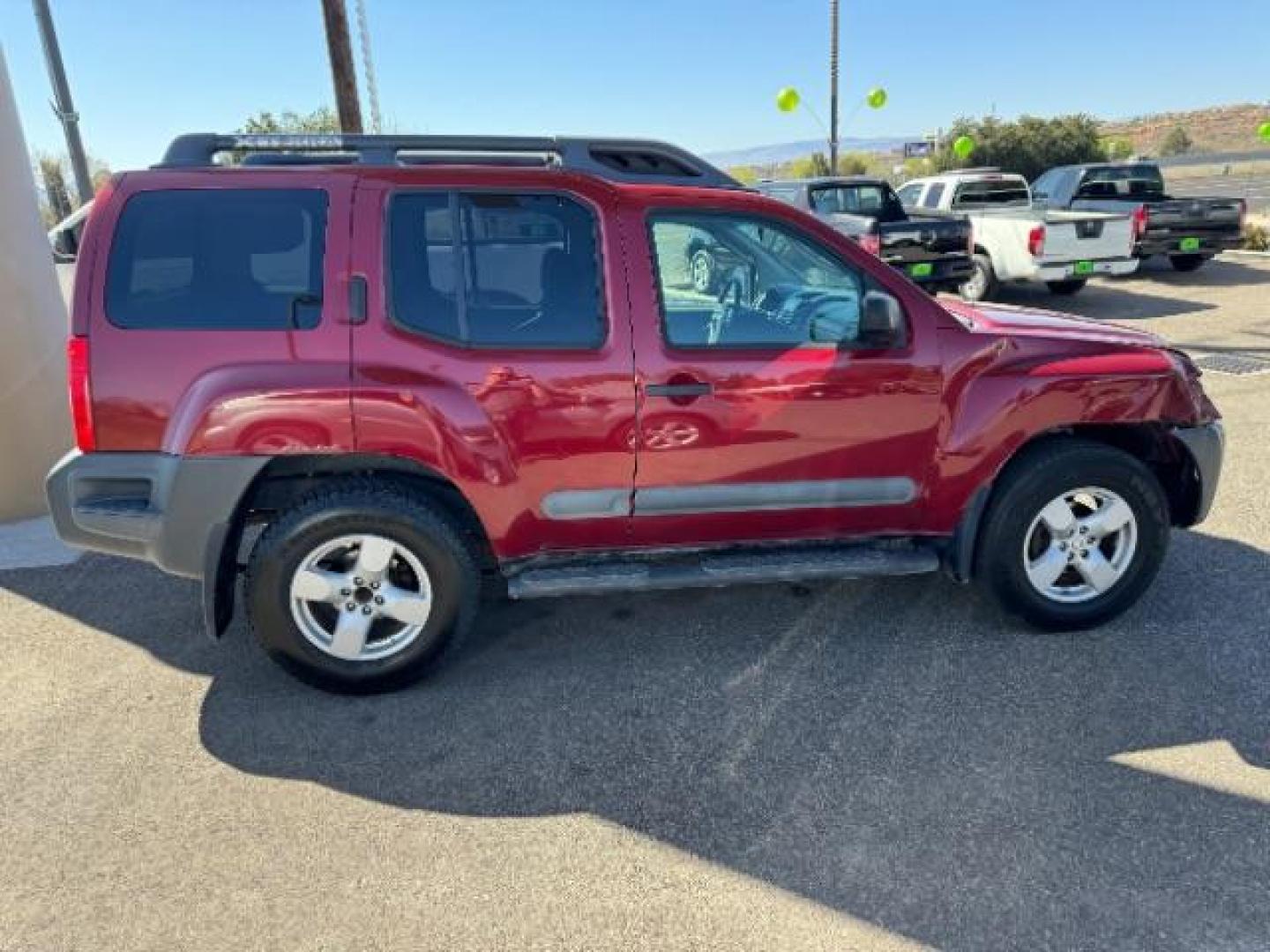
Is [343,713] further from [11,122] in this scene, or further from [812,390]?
[11,122]

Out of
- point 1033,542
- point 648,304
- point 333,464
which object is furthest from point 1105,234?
point 333,464

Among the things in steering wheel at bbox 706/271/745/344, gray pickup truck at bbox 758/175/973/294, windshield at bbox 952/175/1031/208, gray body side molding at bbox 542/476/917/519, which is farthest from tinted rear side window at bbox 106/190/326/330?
windshield at bbox 952/175/1031/208

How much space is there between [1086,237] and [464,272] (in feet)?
33.7

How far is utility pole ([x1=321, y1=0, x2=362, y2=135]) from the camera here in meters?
9.83

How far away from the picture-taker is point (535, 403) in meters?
3.23

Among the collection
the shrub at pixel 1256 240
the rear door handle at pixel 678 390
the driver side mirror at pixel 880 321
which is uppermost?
the driver side mirror at pixel 880 321

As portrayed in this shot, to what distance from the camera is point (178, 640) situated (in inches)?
153

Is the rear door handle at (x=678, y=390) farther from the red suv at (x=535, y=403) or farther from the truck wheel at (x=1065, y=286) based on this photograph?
the truck wheel at (x=1065, y=286)

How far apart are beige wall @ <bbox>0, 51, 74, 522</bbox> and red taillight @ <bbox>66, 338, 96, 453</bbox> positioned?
2.70 meters

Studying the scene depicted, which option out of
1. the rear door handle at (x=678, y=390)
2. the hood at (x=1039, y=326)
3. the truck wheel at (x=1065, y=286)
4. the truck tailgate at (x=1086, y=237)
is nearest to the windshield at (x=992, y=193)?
the truck wheel at (x=1065, y=286)

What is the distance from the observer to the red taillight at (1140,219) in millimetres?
12188

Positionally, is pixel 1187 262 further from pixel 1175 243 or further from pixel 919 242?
pixel 919 242

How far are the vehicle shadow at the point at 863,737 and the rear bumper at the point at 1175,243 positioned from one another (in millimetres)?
10075

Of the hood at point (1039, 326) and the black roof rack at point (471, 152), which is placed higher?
the black roof rack at point (471, 152)
